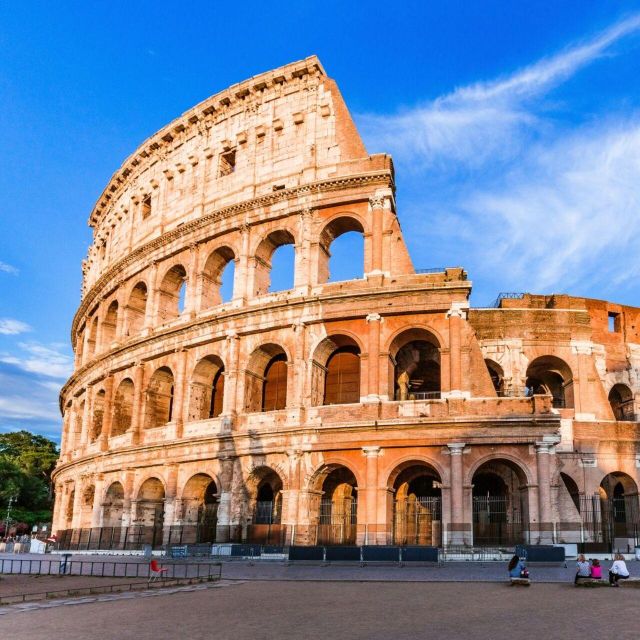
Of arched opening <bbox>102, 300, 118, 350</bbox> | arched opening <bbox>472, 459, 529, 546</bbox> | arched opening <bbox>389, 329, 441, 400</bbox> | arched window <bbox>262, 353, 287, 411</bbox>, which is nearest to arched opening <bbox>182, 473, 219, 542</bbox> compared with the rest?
arched window <bbox>262, 353, 287, 411</bbox>

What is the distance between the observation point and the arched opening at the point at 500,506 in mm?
24094

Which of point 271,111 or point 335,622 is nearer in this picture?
point 335,622

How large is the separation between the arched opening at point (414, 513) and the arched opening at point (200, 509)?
23.3 ft

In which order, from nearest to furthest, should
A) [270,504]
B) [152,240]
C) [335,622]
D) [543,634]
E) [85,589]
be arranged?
[543,634] → [335,622] → [85,589] → [270,504] → [152,240]

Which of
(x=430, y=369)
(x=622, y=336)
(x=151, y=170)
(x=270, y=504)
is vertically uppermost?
(x=151, y=170)

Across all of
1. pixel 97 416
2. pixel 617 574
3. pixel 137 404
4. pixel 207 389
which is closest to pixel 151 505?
pixel 137 404

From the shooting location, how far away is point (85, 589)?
1532 cm

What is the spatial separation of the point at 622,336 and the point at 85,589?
25849 millimetres

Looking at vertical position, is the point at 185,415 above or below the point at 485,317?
below

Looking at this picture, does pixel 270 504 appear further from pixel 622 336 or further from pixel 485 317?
pixel 622 336

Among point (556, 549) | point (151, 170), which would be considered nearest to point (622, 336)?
point (556, 549)

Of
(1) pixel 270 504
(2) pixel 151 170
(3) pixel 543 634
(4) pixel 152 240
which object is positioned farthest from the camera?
(2) pixel 151 170

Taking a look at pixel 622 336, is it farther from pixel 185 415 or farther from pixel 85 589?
pixel 85 589

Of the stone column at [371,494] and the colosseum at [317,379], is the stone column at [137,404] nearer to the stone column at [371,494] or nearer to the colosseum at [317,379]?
the colosseum at [317,379]
